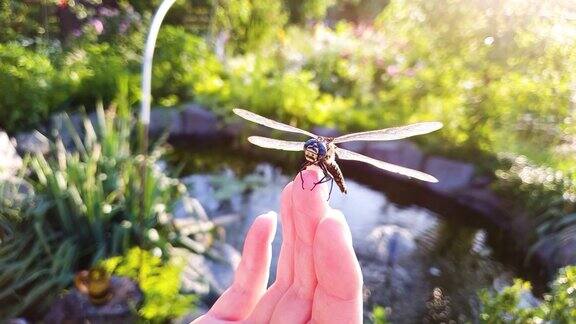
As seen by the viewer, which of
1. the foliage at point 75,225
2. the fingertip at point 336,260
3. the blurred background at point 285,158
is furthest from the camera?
the blurred background at point 285,158

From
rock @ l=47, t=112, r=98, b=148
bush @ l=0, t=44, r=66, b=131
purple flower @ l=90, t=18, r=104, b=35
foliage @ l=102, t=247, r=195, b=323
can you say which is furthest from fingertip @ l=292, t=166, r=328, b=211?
purple flower @ l=90, t=18, r=104, b=35

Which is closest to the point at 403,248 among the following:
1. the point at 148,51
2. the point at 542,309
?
the point at 542,309

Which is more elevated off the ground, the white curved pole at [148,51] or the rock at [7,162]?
the white curved pole at [148,51]

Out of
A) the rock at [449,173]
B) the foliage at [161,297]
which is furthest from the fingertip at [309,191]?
the rock at [449,173]

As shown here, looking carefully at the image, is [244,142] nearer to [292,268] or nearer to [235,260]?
[235,260]

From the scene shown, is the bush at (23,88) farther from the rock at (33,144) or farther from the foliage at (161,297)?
the foliage at (161,297)

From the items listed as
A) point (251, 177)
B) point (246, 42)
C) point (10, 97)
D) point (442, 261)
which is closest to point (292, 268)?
point (442, 261)
